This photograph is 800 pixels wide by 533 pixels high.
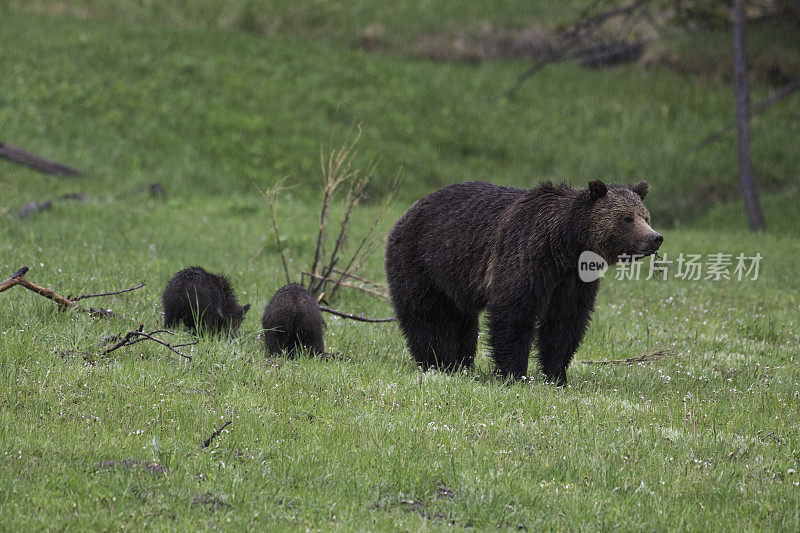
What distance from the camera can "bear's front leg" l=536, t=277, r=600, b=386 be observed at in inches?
279

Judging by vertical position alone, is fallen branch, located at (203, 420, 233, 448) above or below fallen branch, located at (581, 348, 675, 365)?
above

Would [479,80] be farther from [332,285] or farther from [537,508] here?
[537,508]

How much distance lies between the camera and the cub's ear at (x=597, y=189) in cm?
675

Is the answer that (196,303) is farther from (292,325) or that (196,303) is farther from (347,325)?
(347,325)

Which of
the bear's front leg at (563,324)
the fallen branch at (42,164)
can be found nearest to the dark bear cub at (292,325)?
the bear's front leg at (563,324)

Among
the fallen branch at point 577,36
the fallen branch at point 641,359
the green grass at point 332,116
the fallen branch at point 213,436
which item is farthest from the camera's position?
the green grass at point 332,116

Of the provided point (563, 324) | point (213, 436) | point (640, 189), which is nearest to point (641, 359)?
point (563, 324)

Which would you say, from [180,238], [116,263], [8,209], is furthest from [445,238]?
[8,209]

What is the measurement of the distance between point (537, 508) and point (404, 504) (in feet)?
2.49

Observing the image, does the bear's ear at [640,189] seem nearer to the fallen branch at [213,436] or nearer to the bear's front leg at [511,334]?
the bear's front leg at [511,334]

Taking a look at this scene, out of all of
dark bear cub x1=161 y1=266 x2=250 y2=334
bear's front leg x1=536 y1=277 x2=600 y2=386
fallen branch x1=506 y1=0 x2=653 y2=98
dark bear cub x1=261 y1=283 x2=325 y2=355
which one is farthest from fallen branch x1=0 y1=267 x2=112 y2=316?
fallen branch x1=506 y1=0 x2=653 y2=98

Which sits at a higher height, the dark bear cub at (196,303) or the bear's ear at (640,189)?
the bear's ear at (640,189)

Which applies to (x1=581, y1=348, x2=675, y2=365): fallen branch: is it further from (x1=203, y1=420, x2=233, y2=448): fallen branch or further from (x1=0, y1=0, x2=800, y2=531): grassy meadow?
(x1=203, y1=420, x2=233, y2=448): fallen branch

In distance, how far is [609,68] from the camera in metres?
28.0
